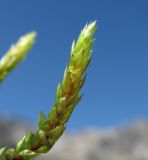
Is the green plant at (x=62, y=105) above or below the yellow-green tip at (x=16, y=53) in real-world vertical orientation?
above

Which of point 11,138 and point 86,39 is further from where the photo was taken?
point 11,138

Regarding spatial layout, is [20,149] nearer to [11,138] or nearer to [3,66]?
[3,66]

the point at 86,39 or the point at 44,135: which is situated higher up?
the point at 86,39

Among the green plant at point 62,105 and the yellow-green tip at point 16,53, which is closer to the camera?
the yellow-green tip at point 16,53

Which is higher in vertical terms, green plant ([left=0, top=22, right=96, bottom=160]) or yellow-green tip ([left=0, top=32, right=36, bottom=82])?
green plant ([left=0, top=22, right=96, bottom=160])

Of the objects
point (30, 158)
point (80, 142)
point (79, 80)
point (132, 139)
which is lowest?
point (30, 158)

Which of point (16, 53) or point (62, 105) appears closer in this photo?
point (16, 53)

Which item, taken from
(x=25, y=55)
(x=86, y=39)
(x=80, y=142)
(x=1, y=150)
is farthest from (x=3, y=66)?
(x=80, y=142)

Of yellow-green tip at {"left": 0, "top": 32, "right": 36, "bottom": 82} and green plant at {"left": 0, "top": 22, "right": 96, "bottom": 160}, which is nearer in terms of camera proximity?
yellow-green tip at {"left": 0, "top": 32, "right": 36, "bottom": 82}

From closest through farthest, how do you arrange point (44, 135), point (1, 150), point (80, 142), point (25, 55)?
point (25, 55)
point (1, 150)
point (44, 135)
point (80, 142)

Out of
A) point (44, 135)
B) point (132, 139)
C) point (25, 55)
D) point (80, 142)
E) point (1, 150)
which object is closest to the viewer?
point (25, 55)
